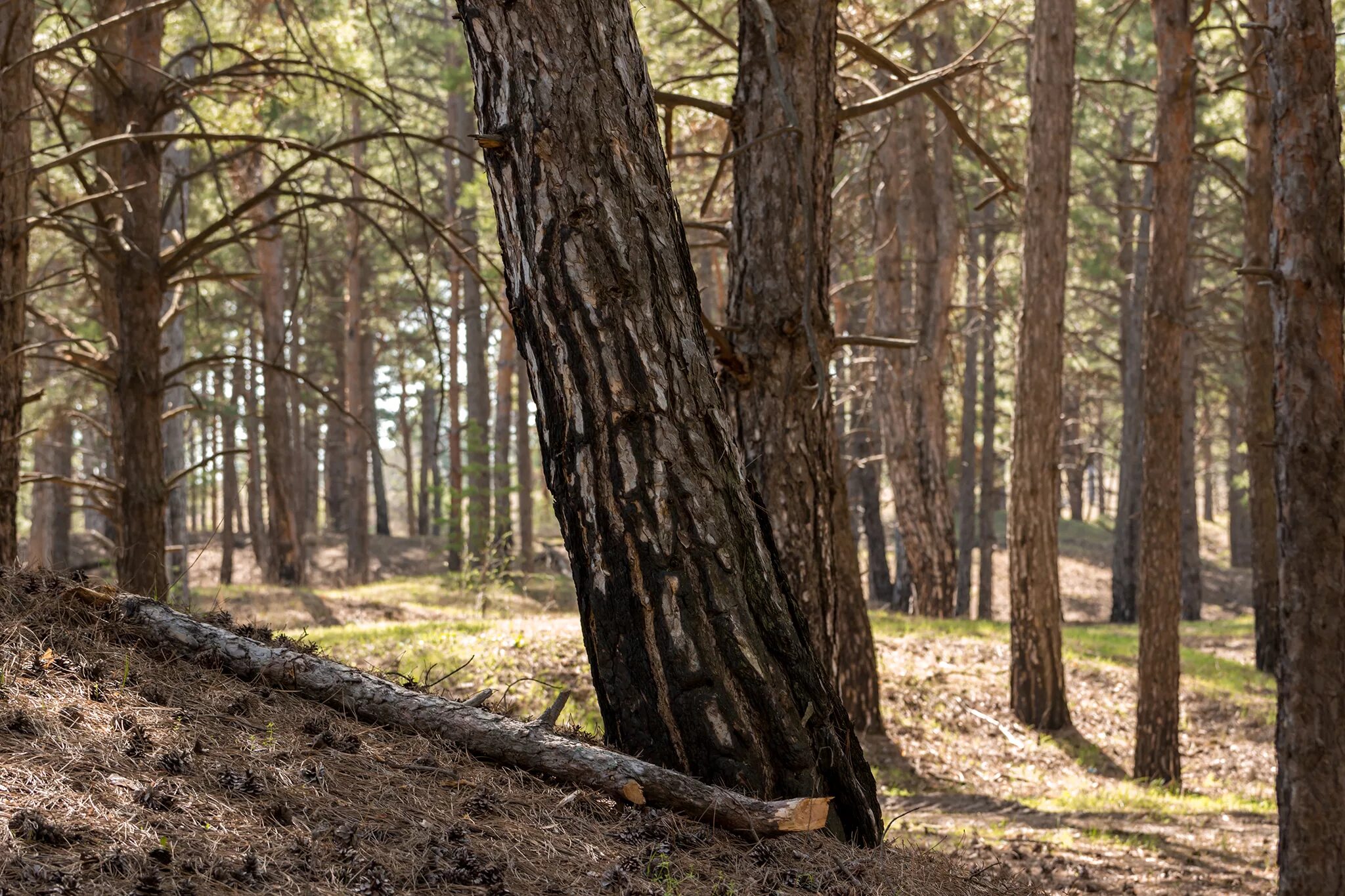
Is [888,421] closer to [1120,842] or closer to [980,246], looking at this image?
[1120,842]

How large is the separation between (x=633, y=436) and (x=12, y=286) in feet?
13.1

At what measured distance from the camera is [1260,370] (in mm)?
13094

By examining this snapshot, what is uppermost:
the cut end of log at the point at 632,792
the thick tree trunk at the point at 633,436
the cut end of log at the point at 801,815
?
the thick tree trunk at the point at 633,436

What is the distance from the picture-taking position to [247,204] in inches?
201

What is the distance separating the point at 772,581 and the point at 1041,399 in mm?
7233

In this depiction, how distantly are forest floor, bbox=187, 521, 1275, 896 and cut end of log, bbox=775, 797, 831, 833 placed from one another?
1.45 metres

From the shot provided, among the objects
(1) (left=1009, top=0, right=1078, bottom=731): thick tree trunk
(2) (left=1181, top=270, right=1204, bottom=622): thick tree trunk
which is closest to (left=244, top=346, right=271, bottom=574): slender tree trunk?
(1) (left=1009, top=0, right=1078, bottom=731): thick tree trunk

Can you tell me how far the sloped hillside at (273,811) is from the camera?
102 inches

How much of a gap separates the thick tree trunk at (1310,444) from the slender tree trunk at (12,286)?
6.08 meters

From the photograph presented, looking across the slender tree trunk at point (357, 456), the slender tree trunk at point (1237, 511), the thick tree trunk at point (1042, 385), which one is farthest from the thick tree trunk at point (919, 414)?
the slender tree trunk at point (1237, 511)

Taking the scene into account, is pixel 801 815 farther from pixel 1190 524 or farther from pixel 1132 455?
pixel 1190 524

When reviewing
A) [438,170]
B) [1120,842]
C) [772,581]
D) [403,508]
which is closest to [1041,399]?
[1120,842]

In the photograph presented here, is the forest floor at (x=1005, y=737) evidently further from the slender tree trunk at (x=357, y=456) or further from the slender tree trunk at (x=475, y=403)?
the slender tree trunk at (x=357, y=456)

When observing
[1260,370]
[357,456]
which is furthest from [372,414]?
[1260,370]
